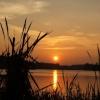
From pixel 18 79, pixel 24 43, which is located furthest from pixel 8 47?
pixel 18 79

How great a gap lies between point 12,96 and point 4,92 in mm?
157

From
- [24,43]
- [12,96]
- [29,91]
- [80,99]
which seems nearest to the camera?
[12,96]

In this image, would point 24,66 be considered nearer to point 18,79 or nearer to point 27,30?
point 18,79

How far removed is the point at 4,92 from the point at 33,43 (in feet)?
2.56

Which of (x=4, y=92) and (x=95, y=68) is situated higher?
(x=95, y=68)

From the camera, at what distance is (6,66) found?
3.34 metres

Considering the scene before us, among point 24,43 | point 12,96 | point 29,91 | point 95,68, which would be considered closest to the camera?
point 12,96

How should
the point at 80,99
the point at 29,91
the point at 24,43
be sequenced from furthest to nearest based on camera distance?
1. the point at 80,99
2. the point at 24,43
3. the point at 29,91

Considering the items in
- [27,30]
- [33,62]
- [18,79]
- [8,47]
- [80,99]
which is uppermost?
[27,30]

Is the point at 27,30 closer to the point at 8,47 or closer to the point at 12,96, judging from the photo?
the point at 8,47

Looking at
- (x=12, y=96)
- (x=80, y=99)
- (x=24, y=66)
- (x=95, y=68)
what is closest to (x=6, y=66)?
(x=24, y=66)

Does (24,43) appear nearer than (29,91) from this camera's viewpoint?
No

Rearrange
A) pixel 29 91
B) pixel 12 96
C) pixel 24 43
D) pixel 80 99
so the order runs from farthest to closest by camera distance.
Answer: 1. pixel 80 99
2. pixel 24 43
3. pixel 29 91
4. pixel 12 96

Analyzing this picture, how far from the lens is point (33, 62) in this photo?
3.58 m
